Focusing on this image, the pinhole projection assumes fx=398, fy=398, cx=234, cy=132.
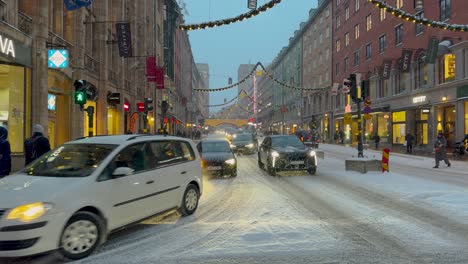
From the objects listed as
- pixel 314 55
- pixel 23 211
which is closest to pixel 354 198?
pixel 23 211

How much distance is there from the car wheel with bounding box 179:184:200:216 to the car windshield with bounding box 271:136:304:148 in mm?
7846

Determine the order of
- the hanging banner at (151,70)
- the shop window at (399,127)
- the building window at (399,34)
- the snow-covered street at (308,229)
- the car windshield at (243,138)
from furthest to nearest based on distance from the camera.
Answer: the shop window at (399,127) → the building window at (399,34) → the hanging banner at (151,70) → the car windshield at (243,138) → the snow-covered street at (308,229)

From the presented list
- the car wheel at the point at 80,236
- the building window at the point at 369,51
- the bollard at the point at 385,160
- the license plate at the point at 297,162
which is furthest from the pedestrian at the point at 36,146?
the building window at the point at 369,51

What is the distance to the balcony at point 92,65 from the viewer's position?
21484mm

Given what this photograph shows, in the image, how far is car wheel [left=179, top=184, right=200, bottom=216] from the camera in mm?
7977

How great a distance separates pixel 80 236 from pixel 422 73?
32.1m

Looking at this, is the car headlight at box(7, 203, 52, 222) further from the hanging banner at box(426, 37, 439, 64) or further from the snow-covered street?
the hanging banner at box(426, 37, 439, 64)

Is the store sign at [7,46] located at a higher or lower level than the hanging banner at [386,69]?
lower

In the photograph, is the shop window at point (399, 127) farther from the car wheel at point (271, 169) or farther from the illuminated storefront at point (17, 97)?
the illuminated storefront at point (17, 97)

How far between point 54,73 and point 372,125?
34528 mm

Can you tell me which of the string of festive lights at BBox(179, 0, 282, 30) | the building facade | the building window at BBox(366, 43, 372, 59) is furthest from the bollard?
the building window at BBox(366, 43, 372, 59)

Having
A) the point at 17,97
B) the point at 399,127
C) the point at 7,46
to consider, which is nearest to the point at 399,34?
the point at 399,127

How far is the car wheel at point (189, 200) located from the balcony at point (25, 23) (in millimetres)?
10200

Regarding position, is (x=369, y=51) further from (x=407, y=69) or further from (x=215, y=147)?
(x=215, y=147)
